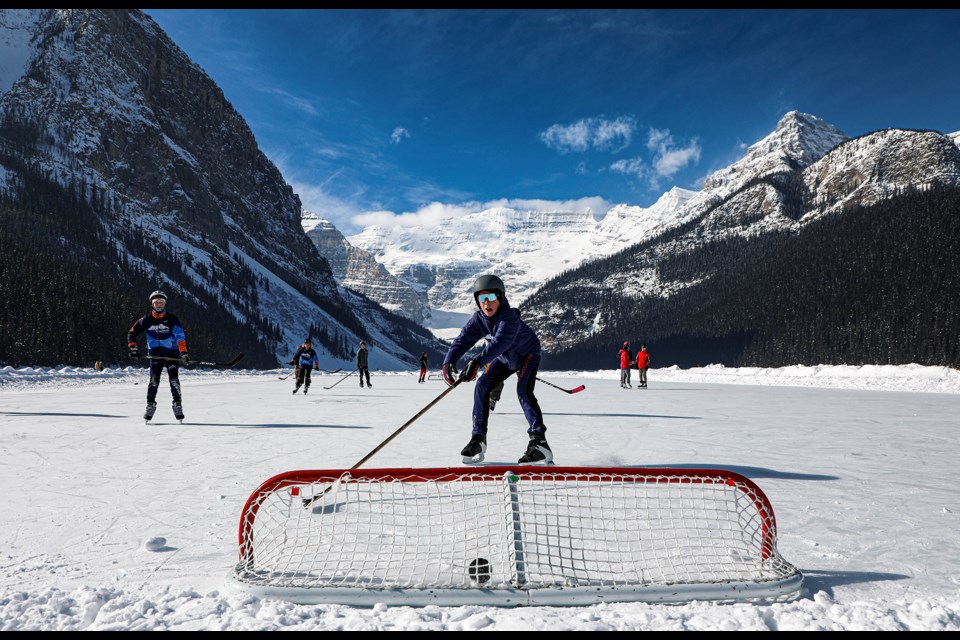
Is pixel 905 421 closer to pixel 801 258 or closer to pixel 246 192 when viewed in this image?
pixel 801 258

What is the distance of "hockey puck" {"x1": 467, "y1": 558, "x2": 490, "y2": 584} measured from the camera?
8.89ft

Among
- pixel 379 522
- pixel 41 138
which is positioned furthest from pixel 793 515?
pixel 41 138

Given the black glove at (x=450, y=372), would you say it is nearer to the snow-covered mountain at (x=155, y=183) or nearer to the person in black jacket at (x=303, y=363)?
the person in black jacket at (x=303, y=363)

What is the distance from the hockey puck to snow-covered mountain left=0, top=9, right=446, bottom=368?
262 feet

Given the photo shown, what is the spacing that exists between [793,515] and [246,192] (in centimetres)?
20062

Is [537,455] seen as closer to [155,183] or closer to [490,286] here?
[490,286]

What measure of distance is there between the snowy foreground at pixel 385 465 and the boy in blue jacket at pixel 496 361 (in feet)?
1.47

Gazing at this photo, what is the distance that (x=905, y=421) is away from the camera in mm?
10883

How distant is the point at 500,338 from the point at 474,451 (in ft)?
4.35

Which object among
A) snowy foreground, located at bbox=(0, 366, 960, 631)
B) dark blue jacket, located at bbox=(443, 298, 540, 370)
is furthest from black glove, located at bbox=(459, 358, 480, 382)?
snowy foreground, located at bbox=(0, 366, 960, 631)

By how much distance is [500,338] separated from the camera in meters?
5.97

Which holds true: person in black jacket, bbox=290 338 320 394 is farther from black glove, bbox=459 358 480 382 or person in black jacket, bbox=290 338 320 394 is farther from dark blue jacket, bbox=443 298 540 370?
black glove, bbox=459 358 480 382

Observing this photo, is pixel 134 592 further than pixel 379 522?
No

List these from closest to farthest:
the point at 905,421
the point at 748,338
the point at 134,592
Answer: the point at 134,592
the point at 905,421
the point at 748,338
